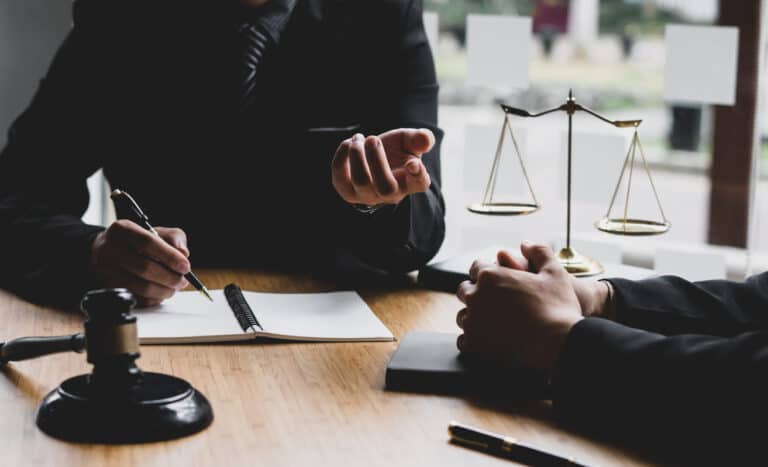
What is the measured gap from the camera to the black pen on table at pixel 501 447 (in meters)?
0.95

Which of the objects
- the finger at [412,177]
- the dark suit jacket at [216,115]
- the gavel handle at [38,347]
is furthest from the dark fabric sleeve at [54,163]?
the finger at [412,177]

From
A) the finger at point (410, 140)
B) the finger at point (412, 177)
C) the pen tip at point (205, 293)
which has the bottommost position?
the pen tip at point (205, 293)

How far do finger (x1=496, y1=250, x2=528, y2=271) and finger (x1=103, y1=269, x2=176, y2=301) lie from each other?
1.71 feet

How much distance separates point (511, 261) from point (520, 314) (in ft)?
0.51

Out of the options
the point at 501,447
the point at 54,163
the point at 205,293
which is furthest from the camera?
the point at 54,163

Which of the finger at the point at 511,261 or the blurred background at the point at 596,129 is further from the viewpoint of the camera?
the blurred background at the point at 596,129

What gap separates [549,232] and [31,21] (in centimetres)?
143

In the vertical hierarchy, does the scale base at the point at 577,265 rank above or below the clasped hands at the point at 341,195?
below

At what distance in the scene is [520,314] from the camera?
1.18 m

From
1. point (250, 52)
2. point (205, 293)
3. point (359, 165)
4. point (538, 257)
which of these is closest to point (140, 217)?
point (205, 293)

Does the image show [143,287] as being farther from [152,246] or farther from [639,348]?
[639,348]

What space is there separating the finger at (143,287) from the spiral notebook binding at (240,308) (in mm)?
95

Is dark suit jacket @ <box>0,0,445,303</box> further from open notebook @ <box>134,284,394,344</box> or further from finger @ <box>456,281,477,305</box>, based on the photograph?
finger @ <box>456,281,477,305</box>

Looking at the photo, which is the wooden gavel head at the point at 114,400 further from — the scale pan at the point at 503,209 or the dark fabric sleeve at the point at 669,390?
the scale pan at the point at 503,209
